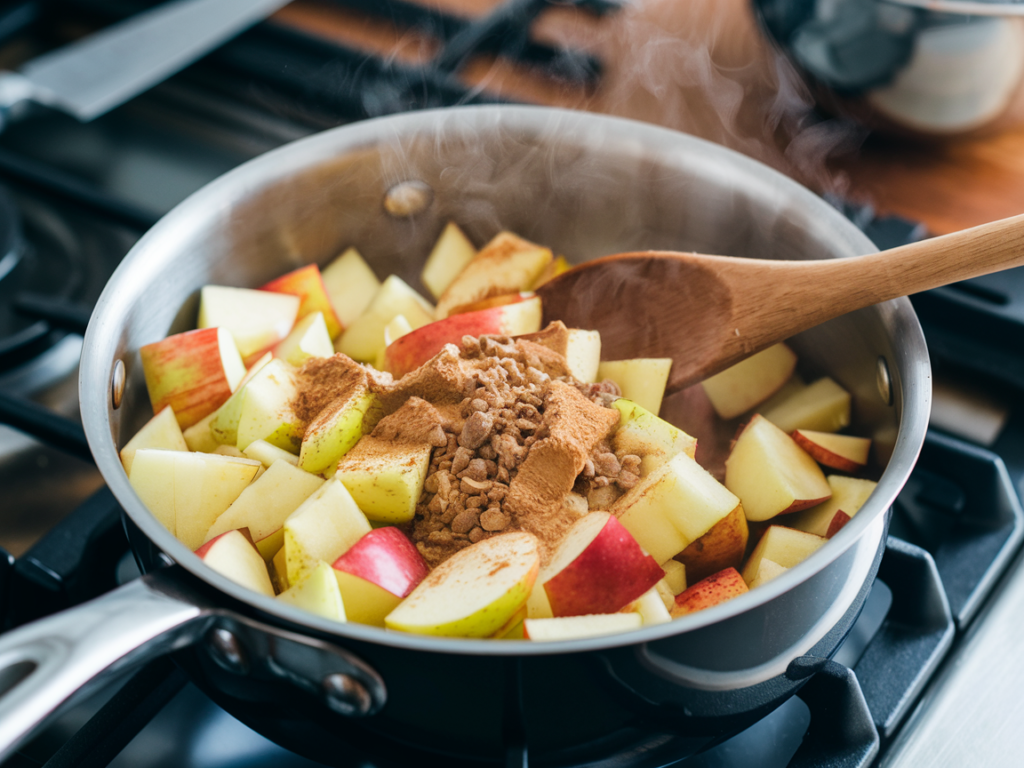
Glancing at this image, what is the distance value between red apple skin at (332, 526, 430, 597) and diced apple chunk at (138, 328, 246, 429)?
1.03 feet

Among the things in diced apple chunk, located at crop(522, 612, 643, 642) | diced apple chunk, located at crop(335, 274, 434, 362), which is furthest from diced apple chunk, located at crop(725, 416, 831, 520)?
diced apple chunk, located at crop(335, 274, 434, 362)

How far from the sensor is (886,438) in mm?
886

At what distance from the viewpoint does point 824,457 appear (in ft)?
2.96

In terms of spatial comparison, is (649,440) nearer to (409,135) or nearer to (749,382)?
(749,382)

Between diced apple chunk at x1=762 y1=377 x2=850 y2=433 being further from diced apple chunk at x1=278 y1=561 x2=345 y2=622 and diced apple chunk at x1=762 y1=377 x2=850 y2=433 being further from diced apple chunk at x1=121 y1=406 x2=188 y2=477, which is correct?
diced apple chunk at x1=121 y1=406 x2=188 y2=477

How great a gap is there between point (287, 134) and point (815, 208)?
0.89 m

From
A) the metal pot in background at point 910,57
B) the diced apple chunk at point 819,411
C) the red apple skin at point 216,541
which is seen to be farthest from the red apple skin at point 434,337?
the metal pot in background at point 910,57

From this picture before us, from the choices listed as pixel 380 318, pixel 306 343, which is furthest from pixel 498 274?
pixel 306 343

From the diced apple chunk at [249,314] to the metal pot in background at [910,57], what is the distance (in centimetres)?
90

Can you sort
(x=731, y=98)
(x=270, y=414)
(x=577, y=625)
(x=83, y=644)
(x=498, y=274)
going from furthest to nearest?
(x=731, y=98)
(x=498, y=274)
(x=270, y=414)
(x=577, y=625)
(x=83, y=644)

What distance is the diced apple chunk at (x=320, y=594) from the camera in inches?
26.0

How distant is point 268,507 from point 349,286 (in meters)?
0.44

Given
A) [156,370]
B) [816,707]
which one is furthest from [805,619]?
[156,370]

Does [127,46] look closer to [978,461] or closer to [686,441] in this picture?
[686,441]
